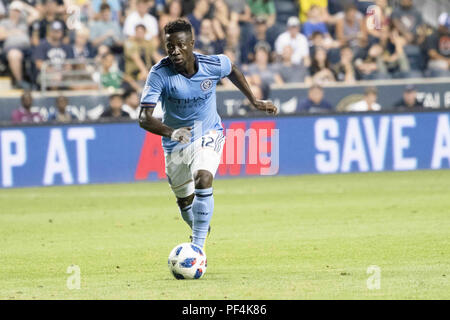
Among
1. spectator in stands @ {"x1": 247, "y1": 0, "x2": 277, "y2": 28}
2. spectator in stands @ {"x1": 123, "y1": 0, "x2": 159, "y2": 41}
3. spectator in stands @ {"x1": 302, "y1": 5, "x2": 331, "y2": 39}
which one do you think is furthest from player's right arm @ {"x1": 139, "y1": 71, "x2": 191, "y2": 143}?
spectator in stands @ {"x1": 247, "y1": 0, "x2": 277, "y2": 28}

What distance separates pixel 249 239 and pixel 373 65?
40.3 feet

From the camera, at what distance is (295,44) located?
23766 mm

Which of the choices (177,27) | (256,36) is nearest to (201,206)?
(177,27)

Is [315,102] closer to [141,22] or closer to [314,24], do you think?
[314,24]

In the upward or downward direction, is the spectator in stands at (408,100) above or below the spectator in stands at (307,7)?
below

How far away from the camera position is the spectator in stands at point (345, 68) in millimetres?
23531

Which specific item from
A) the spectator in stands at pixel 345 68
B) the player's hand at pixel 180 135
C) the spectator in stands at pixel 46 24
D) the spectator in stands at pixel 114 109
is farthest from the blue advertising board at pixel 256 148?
the player's hand at pixel 180 135

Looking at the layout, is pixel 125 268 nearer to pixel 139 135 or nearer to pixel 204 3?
pixel 139 135

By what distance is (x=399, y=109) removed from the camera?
21.3 meters

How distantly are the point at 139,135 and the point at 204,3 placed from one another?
15.2 ft

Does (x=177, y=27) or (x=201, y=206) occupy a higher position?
(x=177, y=27)

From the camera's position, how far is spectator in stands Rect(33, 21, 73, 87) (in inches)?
858

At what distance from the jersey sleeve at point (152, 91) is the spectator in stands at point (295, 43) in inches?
543

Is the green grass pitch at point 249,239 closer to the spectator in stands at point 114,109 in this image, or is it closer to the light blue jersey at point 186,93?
the light blue jersey at point 186,93
